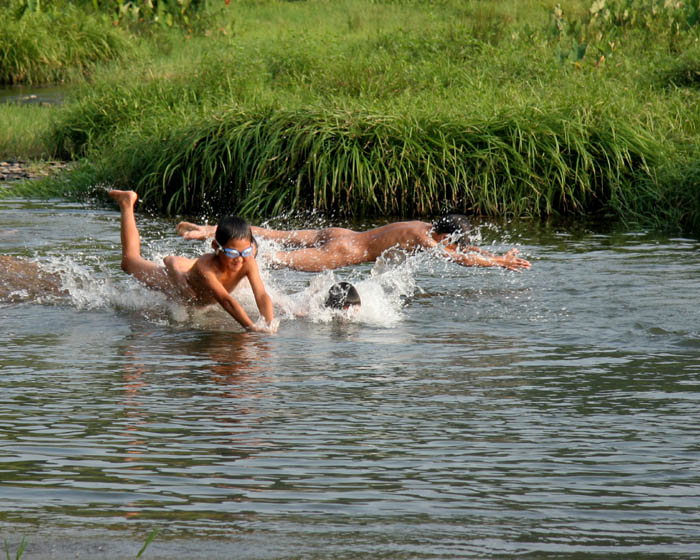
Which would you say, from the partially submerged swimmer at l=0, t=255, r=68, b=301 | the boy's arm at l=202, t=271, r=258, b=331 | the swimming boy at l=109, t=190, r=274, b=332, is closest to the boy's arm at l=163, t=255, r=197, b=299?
the swimming boy at l=109, t=190, r=274, b=332

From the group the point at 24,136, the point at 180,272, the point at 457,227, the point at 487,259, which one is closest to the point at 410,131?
the point at 457,227

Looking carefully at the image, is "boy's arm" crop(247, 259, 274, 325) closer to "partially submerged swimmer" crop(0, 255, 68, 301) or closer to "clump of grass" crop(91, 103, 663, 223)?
"partially submerged swimmer" crop(0, 255, 68, 301)

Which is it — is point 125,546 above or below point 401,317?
above

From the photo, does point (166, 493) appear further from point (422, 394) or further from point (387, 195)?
point (387, 195)

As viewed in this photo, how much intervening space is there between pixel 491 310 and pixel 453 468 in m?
3.58

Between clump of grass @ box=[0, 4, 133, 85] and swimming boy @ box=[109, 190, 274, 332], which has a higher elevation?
clump of grass @ box=[0, 4, 133, 85]

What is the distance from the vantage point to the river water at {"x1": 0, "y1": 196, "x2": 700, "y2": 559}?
3.79 meters

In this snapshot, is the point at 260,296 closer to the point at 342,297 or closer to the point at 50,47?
the point at 342,297

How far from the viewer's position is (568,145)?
11.8 meters

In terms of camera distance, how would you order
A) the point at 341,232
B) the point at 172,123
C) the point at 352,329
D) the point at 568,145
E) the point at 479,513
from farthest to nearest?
the point at 172,123 → the point at 568,145 → the point at 341,232 → the point at 352,329 → the point at 479,513

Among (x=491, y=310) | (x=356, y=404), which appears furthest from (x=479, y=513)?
(x=491, y=310)

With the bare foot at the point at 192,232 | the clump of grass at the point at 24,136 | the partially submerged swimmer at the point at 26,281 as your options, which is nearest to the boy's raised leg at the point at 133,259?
the bare foot at the point at 192,232

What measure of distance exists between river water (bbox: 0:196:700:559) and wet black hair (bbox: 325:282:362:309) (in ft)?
0.33

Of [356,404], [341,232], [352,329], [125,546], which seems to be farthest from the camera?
[341,232]
